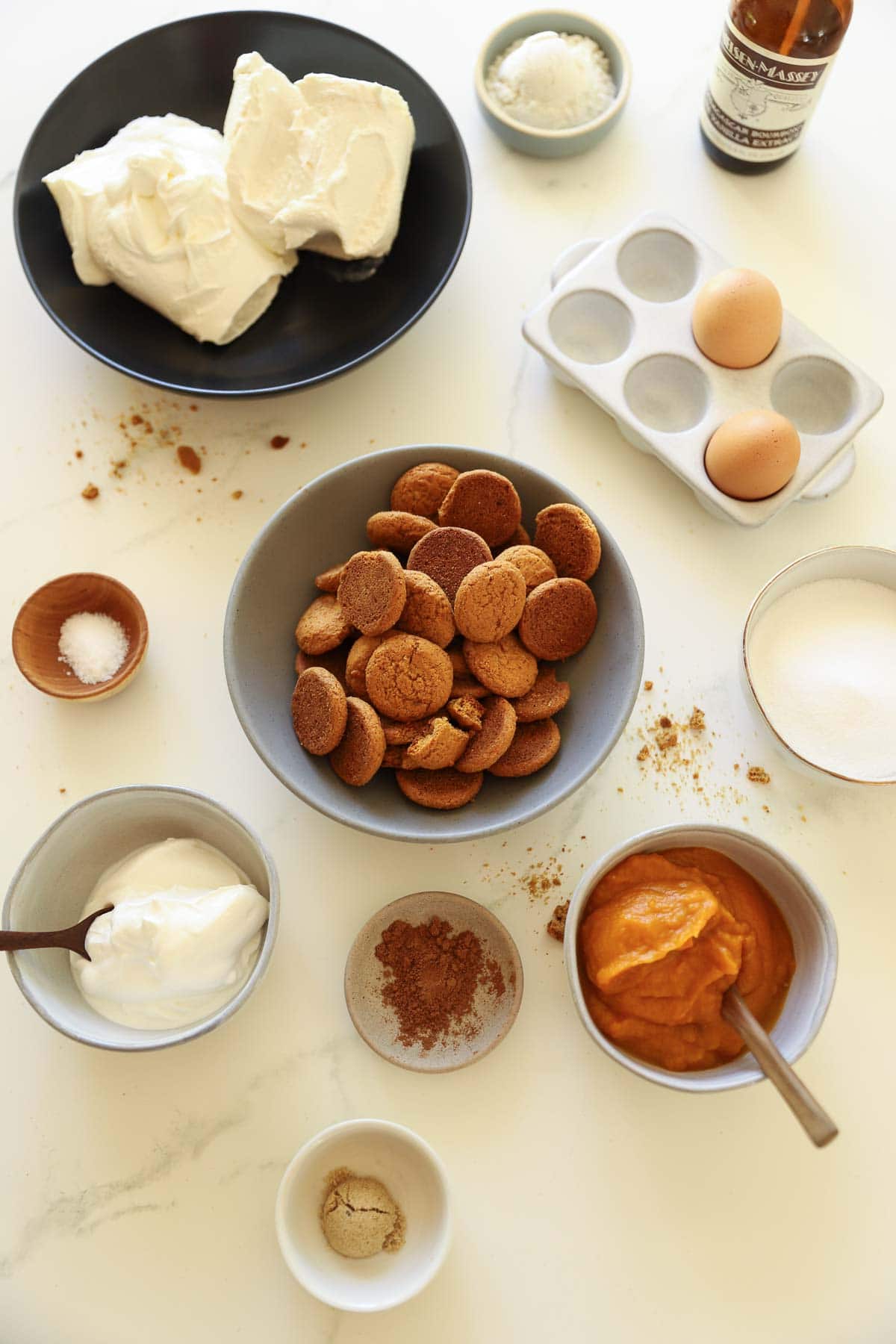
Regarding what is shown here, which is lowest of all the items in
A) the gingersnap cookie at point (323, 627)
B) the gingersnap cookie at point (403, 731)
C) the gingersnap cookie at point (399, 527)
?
the gingersnap cookie at point (403, 731)

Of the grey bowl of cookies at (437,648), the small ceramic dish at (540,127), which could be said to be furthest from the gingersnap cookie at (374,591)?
the small ceramic dish at (540,127)

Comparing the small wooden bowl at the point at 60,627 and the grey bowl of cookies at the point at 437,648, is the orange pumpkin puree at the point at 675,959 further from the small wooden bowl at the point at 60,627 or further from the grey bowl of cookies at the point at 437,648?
the small wooden bowl at the point at 60,627

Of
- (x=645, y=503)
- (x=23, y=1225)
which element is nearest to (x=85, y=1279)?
(x=23, y=1225)

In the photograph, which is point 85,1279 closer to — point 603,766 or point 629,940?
point 629,940

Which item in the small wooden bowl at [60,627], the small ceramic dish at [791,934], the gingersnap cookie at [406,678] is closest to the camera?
the small ceramic dish at [791,934]

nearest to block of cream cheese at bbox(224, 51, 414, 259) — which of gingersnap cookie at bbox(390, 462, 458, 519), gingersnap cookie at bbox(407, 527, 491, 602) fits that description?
gingersnap cookie at bbox(390, 462, 458, 519)

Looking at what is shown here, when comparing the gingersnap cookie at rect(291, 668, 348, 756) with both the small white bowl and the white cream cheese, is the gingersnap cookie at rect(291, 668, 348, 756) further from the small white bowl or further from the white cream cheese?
the small white bowl

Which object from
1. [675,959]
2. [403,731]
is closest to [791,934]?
[675,959]
